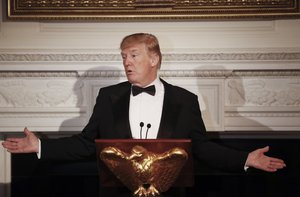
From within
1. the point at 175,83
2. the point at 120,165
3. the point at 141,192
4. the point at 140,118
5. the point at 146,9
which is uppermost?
the point at 146,9

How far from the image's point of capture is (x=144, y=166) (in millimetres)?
2105

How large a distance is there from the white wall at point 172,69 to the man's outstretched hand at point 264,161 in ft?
2.46

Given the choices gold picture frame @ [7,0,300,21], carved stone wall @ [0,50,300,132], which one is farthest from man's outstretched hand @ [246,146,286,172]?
gold picture frame @ [7,0,300,21]

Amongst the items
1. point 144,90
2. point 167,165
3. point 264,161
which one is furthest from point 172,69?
point 167,165

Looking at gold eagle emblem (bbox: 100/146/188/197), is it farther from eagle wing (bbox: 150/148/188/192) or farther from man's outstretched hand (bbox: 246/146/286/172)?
man's outstretched hand (bbox: 246/146/286/172)

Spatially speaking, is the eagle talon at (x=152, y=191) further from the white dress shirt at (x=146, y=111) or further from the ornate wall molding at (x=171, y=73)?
the ornate wall molding at (x=171, y=73)

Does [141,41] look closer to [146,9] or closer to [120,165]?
[120,165]

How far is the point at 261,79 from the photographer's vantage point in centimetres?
321

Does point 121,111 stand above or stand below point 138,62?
below

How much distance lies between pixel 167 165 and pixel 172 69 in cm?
108

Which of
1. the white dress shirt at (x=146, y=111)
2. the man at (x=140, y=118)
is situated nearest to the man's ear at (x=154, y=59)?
the man at (x=140, y=118)

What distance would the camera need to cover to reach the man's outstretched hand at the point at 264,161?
7.70ft

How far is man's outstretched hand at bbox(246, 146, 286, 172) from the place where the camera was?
7.70 feet

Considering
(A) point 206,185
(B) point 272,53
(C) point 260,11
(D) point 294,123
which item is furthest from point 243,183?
(C) point 260,11
